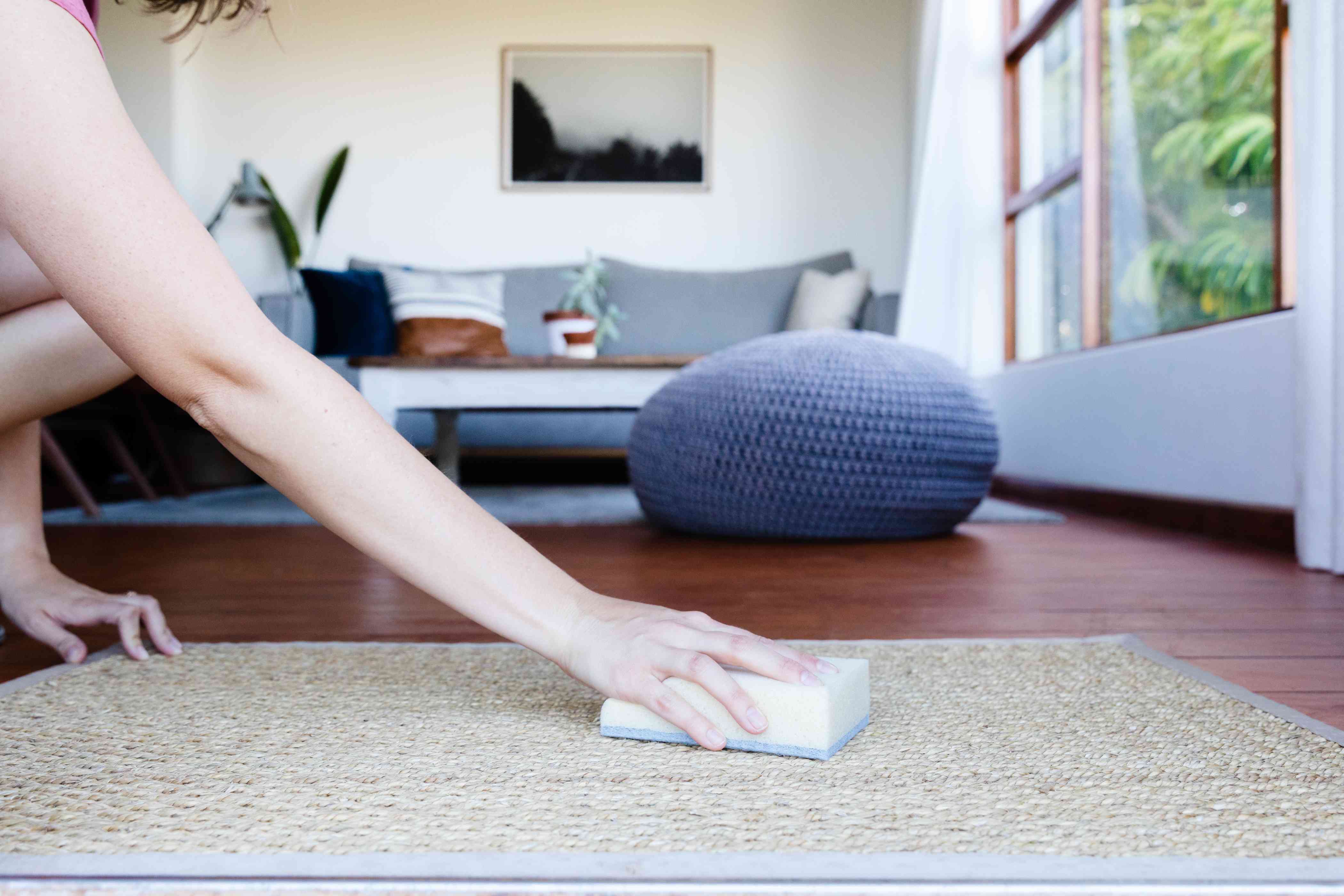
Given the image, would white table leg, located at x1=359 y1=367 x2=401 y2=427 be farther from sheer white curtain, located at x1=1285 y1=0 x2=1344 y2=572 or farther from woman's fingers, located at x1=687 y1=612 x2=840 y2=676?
woman's fingers, located at x1=687 y1=612 x2=840 y2=676

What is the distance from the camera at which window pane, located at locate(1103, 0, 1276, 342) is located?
2.10 metres

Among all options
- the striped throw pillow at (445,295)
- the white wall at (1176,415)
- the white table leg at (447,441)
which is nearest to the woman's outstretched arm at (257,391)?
the white wall at (1176,415)

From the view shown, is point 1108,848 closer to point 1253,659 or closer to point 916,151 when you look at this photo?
point 1253,659

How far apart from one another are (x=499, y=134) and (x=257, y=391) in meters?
4.53

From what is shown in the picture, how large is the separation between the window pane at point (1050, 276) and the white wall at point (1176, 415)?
0.18 m

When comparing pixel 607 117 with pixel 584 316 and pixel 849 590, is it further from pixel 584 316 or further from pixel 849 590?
pixel 849 590

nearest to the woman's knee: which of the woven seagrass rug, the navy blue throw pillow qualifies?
the woven seagrass rug

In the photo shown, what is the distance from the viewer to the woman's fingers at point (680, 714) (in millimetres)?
616

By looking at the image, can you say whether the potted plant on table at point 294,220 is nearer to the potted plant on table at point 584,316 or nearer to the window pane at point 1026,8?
the potted plant on table at point 584,316

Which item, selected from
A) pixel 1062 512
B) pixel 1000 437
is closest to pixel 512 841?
pixel 1062 512

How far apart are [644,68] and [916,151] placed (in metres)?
1.47

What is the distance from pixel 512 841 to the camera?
486mm

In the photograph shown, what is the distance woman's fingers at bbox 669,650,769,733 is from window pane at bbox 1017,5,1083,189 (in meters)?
2.86

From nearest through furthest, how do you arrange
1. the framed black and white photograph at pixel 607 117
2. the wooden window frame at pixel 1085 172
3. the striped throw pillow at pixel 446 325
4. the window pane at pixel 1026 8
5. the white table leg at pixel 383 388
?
1. the wooden window frame at pixel 1085 172
2. the white table leg at pixel 383 388
3. the window pane at pixel 1026 8
4. the striped throw pillow at pixel 446 325
5. the framed black and white photograph at pixel 607 117
